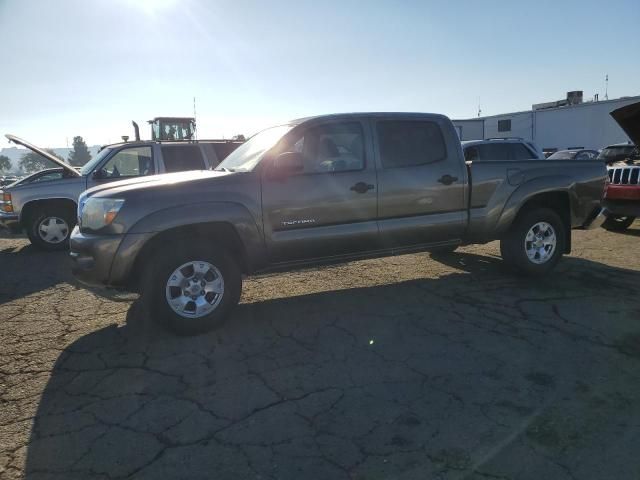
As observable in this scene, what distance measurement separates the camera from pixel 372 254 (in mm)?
4996

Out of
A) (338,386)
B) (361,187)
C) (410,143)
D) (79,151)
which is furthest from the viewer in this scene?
(79,151)

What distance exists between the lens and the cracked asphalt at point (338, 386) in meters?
2.48

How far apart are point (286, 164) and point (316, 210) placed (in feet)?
1.78

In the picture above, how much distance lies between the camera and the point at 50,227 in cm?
878

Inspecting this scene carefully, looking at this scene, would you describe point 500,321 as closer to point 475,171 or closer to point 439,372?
point 439,372

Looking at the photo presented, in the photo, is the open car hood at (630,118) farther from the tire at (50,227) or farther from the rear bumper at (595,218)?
the tire at (50,227)

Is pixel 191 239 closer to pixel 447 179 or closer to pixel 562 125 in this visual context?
pixel 447 179

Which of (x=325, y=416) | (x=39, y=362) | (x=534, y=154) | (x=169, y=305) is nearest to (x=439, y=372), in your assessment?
(x=325, y=416)

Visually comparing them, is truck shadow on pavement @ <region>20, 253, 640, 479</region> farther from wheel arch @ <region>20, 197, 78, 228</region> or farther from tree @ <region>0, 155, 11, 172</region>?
tree @ <region>0, 155, 11, 172</region>

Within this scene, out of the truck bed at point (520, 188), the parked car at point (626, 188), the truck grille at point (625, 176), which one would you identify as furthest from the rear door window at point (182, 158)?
the truck grille at point (625, 176)

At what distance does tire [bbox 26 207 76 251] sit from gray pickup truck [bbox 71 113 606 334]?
4.85 m

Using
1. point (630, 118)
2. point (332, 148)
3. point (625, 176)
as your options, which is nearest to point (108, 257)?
point (332, 148)

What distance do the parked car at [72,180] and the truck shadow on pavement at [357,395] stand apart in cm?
415

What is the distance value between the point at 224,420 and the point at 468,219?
3.66 meters
